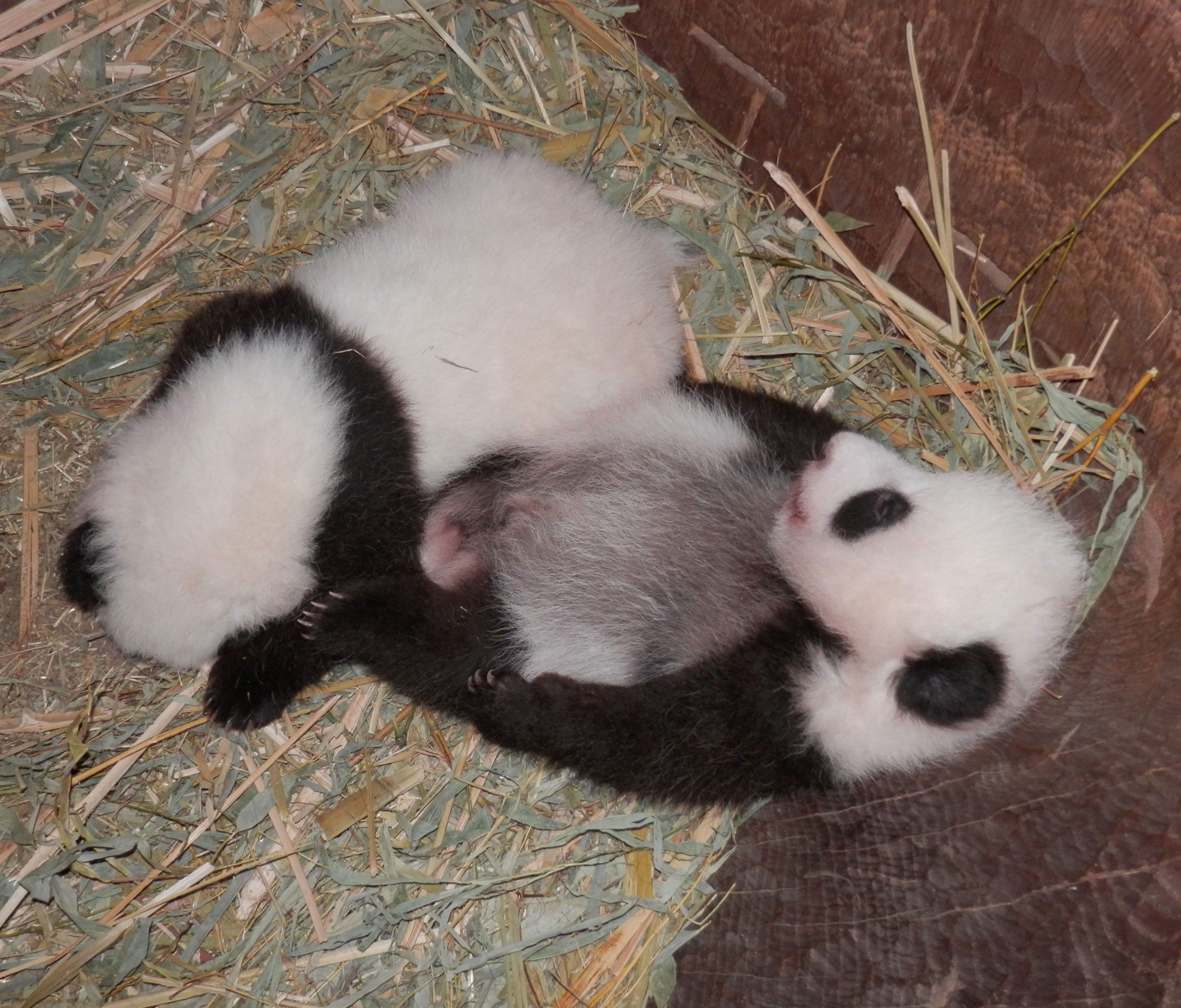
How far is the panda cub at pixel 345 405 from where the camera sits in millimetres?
2887

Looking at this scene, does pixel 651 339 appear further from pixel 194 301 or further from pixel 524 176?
pixel 194 301

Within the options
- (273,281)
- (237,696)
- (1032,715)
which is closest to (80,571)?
(237,696)

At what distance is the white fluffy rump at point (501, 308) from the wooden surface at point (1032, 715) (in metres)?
0.98

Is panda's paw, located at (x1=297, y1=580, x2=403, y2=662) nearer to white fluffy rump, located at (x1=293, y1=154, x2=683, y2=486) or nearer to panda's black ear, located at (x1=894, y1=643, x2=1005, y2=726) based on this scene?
white fluffy rump, located at (x1=293, y1=154, x2=683, y2=486)

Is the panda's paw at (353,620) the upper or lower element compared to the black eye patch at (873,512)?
lower

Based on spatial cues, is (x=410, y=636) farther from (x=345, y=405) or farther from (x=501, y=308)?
(x=501, y=308)

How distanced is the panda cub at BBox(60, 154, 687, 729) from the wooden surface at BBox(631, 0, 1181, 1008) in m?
1.07

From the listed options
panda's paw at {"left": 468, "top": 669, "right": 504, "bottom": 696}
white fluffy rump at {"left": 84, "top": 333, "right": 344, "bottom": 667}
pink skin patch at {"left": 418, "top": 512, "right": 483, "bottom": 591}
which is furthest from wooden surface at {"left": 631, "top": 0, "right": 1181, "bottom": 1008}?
white fluffy rump at {"left": 84, "top": 333, "right": 344, "bottom": 667}

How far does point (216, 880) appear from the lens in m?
3.06

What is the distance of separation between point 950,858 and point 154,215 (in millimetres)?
3404

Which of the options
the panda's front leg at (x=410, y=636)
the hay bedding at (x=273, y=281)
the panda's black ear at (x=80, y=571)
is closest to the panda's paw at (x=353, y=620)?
the panda's front leg at (x=410, y=636)

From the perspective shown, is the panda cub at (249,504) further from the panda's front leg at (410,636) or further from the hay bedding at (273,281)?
the hay bedding at (273,281)

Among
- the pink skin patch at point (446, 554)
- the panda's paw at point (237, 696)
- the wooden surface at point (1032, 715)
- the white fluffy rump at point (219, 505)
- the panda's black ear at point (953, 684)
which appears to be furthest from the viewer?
the pink skin patch at point (446, 554)

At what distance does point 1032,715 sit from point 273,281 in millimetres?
2949
